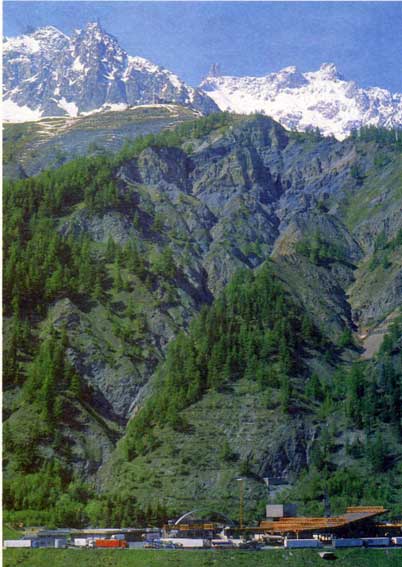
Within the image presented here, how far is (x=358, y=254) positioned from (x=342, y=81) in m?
103

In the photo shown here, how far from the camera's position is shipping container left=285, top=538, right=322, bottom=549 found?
1257 inches

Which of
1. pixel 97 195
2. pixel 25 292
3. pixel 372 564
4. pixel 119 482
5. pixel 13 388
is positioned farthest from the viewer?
pixel 97 195

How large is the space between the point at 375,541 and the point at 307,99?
142 meters

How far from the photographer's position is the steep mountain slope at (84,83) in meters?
129

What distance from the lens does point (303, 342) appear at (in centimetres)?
5178

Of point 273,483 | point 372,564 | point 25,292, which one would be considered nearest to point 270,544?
point 372,564

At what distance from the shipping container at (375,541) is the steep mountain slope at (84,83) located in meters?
101

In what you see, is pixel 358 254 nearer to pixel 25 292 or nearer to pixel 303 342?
pixel 303 342

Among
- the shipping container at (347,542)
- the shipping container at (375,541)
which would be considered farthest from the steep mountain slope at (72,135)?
the shipping container at (375,541)

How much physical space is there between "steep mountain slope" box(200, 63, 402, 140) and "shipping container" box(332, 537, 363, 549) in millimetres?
119488

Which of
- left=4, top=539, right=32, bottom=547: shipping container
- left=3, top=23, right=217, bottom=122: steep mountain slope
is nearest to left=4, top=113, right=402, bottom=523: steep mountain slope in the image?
left=4, top=539, right=32, bottom=547: shipping container

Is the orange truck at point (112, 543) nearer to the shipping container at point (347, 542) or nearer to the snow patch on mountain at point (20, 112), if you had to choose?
the shipping container at point (347, 542)

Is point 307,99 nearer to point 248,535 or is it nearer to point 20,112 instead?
point 20,112

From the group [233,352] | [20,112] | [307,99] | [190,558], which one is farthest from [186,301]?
[307,99]
